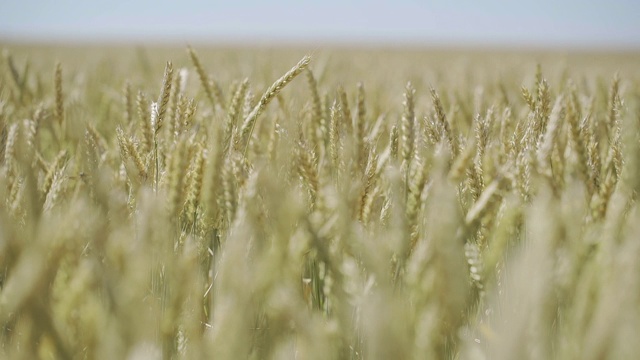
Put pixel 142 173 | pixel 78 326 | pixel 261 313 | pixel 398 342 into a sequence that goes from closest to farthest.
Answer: pixel 398 342
pixel 78 326
pixel 261 313
pixel 142 173

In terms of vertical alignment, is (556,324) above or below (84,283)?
below

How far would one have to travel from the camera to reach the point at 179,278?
14.3 inches

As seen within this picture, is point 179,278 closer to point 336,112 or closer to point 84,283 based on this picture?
point 84,283

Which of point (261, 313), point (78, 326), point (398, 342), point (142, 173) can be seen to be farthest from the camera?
point (142, 173)

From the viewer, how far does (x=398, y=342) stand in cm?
30

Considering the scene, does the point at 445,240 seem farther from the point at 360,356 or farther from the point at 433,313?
the point at 360,356

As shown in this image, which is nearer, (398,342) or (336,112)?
(398,342)

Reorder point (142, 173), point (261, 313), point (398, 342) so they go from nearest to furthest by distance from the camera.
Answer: point (398, 342) → point (261, 313) → point (142, 173)

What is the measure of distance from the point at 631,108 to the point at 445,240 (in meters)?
0.46

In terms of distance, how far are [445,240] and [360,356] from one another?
0.84 feet

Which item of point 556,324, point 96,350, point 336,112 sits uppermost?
point 336,112

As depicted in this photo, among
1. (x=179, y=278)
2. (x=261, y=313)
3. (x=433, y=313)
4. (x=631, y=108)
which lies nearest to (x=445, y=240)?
(x=433, y=313)

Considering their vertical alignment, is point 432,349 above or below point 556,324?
above

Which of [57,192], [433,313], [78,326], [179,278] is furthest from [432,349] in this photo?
[57,192]
